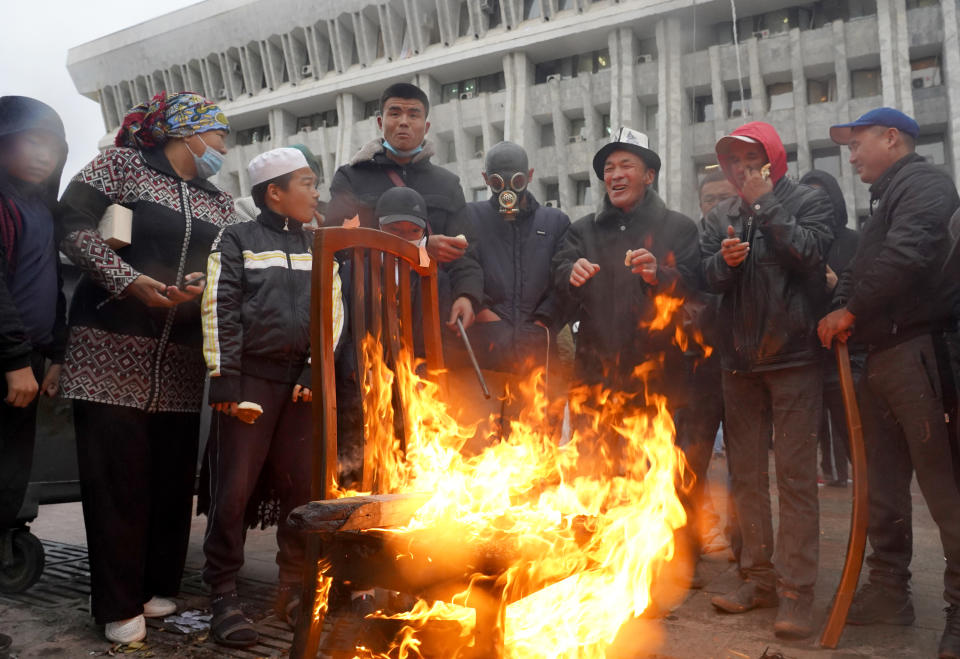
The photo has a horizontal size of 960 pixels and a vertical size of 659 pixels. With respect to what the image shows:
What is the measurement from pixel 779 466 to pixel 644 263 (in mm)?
1165

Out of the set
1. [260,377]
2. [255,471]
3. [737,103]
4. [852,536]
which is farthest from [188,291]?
[737,103]

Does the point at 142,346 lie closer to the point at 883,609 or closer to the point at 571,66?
the point at 883,609

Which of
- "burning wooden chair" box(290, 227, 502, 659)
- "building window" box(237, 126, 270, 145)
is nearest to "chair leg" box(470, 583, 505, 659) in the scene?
"burning wooden chair" box(290, 227, 502, 659)

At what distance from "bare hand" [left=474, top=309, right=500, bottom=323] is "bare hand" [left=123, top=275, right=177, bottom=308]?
1629 mm

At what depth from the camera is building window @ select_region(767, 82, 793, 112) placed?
80.0ft

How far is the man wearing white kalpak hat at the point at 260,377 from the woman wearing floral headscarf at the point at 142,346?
0.75ft

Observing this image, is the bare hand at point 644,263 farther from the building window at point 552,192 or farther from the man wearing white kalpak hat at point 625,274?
the building window at point 552,192

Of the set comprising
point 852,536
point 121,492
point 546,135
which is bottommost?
point 852,536

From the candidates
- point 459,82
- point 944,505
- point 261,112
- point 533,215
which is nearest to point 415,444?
point 533,215

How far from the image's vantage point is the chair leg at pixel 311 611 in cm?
207

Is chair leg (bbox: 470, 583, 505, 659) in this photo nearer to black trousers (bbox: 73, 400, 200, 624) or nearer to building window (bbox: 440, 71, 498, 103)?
black trousers (bbox: 73, 400, 200, 624)

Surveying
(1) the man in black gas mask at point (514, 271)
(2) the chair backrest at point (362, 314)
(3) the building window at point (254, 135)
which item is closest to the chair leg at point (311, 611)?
(2) the chair backrest at point (362, 314)

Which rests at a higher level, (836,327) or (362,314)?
(362,314)

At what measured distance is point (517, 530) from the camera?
193 cm
